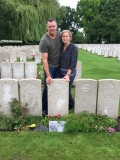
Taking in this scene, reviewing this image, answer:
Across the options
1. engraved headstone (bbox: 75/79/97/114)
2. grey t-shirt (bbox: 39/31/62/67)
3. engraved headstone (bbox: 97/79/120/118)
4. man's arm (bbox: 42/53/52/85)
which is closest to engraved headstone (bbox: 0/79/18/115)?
man's arm (bbox: 42/53/52/85)

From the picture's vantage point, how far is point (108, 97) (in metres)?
→ 3.91

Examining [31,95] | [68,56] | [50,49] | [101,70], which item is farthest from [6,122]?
[101,70]

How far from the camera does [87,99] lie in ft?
12.9

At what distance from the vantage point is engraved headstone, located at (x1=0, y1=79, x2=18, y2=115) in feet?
12.3

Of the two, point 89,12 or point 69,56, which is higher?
point 89,12

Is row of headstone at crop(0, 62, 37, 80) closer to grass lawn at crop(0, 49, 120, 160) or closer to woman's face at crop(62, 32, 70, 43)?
woman's face at crop(62, 32, 70, 43)

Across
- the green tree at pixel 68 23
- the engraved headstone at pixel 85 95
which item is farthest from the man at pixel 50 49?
the green tree at pixel 68 23

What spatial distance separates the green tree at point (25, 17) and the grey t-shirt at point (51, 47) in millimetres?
14406

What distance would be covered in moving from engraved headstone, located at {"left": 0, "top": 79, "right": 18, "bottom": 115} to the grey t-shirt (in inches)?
32.7

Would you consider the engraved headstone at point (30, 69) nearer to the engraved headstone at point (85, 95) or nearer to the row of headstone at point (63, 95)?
the row of headstone at point (63, 95)

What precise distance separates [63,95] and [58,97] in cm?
11

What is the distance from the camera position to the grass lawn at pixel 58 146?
285cm

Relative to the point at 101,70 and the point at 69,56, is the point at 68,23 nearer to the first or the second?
the point at 101,70

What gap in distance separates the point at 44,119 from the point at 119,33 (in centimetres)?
3481
